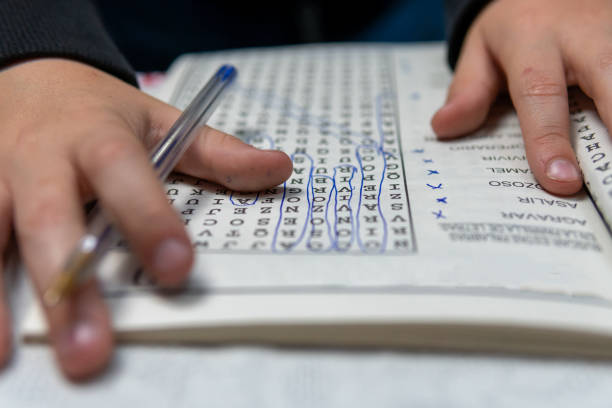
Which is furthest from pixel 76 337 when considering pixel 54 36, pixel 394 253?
pixel 54 36

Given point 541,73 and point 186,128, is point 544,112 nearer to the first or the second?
point 541,73

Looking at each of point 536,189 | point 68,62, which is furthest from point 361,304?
point 68,62

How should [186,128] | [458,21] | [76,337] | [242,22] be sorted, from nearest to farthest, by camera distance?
[76,337]
[186,128]
[458,21]
[242,22]

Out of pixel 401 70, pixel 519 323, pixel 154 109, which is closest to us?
pixel 519 323

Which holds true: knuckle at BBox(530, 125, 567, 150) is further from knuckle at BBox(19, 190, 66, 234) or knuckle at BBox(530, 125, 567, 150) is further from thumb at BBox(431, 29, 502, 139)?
knuckle at BBox(19, 190, 66, 234)

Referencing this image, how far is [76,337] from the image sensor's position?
0.21 metres

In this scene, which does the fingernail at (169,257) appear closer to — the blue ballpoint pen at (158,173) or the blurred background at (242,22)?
the blue ballpoint pen at (158,173)

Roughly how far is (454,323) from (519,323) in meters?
0.03

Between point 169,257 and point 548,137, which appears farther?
point 548,137

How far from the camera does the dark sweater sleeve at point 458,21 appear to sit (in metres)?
0.46

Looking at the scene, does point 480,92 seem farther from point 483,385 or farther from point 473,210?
point 483,385

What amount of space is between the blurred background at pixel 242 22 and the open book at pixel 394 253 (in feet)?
1.01

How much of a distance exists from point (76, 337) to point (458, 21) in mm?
422

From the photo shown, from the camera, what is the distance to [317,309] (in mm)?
229
